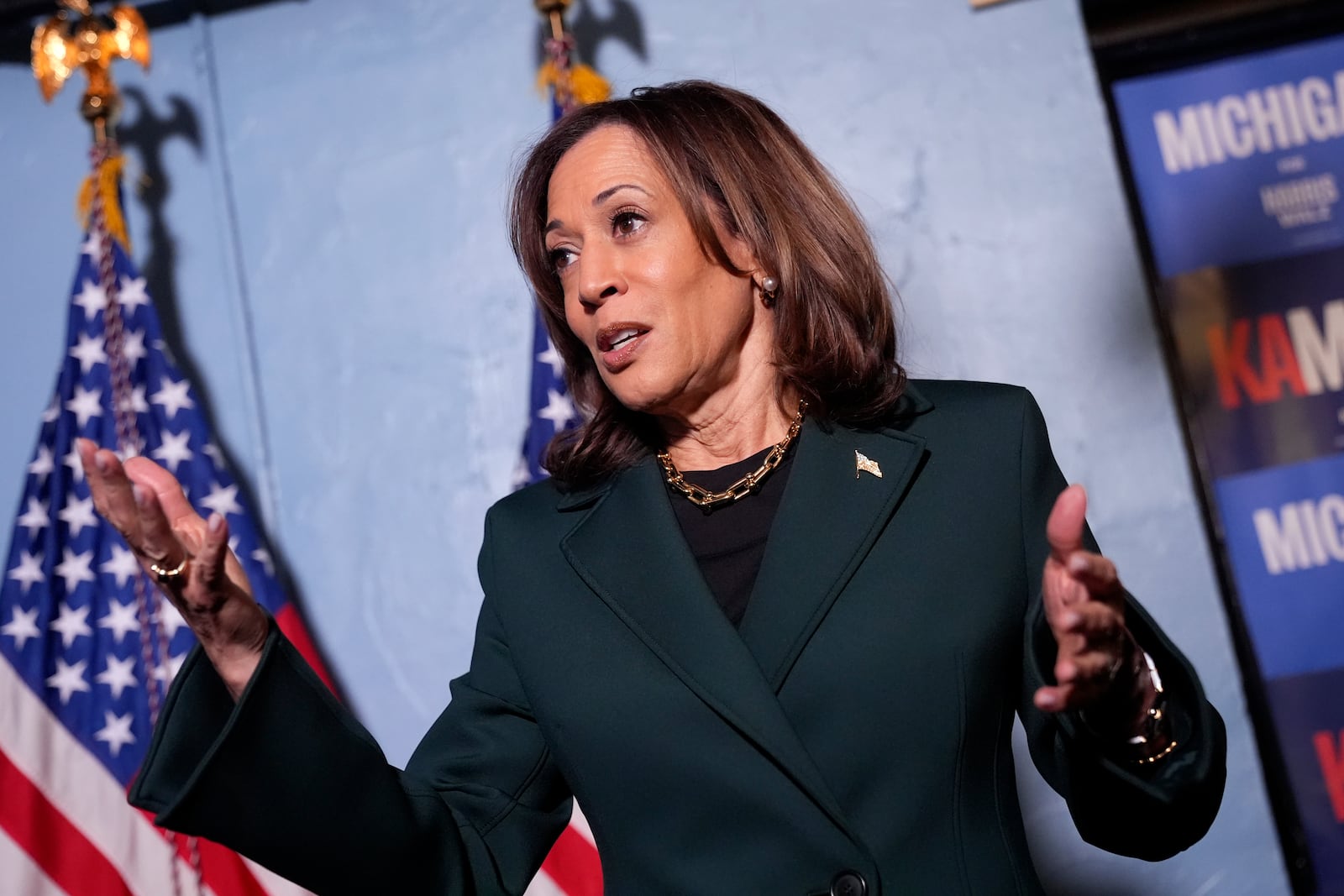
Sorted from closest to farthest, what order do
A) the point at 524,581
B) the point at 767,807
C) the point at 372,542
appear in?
the point at 767,807 → the point at 524,581 → the point at 372,542

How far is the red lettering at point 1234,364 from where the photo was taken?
2.73m

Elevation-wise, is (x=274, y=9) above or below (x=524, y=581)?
above

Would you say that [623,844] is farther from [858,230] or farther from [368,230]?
[368,230]

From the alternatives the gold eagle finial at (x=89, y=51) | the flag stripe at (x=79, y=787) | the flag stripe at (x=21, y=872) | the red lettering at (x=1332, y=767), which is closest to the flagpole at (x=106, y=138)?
the gold eagle finial at (x=89, y=51)

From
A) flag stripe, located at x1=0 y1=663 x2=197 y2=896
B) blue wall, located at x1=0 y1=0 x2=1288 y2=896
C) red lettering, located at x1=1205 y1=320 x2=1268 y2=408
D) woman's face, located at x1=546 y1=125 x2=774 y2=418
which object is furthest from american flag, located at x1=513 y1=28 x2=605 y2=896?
red lettering, located at x1=1205 y1=320 x2=1268 y2=408

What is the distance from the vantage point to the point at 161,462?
271 cm

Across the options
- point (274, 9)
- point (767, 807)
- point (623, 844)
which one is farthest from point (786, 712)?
point (274, 9)

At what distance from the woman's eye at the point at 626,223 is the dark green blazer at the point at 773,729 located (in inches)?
13.3

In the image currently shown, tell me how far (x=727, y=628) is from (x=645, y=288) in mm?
439

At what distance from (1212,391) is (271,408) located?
2046 mm

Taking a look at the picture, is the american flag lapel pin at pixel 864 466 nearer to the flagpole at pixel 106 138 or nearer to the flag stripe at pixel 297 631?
the flag stripe at pixel 297 631

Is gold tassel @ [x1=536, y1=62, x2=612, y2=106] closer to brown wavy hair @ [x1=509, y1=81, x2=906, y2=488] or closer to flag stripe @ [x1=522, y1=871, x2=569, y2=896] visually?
brown wavy hair @ [x1=509, y1=81, x2=906, y2=488]

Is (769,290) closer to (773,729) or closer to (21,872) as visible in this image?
(773,729)

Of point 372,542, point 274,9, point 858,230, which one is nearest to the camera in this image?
point 858,230
